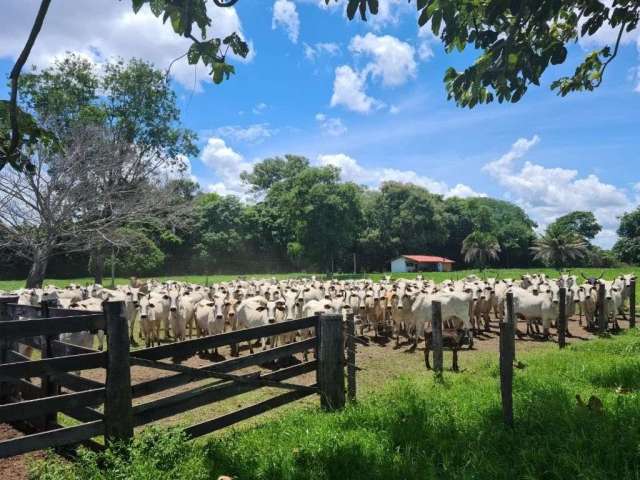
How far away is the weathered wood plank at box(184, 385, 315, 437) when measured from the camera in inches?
205

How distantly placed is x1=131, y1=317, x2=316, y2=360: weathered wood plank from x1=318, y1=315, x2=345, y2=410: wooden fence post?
195 millimetres

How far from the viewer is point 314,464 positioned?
450 centimetres

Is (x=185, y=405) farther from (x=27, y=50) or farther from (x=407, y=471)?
(x=27, y=50)

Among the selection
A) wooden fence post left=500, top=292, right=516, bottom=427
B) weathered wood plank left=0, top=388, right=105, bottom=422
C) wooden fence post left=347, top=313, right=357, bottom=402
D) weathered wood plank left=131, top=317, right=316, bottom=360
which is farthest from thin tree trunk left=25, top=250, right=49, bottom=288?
wooden fence post left=500, top=292, right=516, bottom=427

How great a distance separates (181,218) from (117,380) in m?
29.4

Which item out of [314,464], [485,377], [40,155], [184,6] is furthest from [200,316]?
[40,155]

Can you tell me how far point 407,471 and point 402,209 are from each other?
58.1 metres

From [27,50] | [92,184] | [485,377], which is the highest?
[92,184]

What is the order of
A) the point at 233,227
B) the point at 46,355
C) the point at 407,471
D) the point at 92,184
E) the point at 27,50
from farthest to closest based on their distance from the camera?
the point at 233,227
the point at 92,184
the point at 46,355
the point at 407,471
the point at 27,50

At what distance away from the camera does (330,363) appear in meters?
6.45

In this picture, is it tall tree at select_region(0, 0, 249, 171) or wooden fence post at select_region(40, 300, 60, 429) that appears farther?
wooden fence post at select_region(40, 300, 60, 429)

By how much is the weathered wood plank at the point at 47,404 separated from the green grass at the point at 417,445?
0.47 metres

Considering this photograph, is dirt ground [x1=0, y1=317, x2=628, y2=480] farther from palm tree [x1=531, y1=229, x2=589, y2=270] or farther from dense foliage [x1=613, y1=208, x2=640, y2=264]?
dense foliage [x1=613, y1=208, x2=640, y2=264]

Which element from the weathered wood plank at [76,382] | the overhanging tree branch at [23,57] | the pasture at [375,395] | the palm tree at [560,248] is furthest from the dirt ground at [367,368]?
the palm tree at [560,248]
